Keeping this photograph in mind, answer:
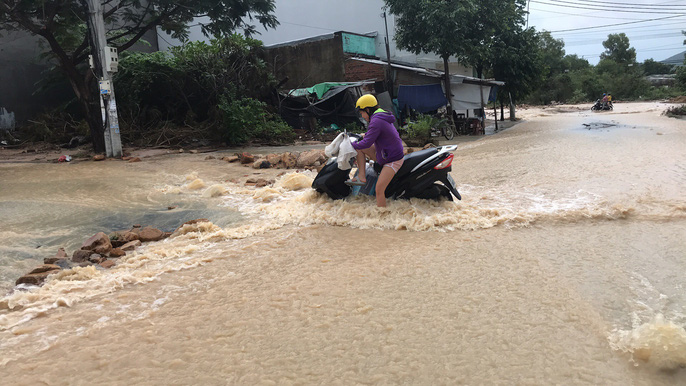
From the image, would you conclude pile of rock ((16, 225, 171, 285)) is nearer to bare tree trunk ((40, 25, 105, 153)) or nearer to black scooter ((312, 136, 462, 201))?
black scooter ((312, 136, 462, 201))

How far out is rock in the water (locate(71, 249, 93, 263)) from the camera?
503 centimetres

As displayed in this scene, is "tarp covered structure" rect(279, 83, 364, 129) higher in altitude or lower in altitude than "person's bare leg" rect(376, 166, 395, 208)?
higher

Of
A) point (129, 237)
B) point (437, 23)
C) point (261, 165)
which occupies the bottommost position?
point (129, 237)

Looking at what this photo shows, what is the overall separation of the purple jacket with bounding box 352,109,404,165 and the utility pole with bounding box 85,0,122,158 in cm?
1008

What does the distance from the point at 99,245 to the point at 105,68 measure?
388 inches

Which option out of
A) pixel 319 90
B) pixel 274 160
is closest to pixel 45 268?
pixel 274 160

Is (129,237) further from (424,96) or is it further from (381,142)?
(424,96)

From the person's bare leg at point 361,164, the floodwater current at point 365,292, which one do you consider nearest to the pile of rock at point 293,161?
the floodwater current at point 365,292

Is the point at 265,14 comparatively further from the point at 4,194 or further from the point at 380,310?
the point at 380,310

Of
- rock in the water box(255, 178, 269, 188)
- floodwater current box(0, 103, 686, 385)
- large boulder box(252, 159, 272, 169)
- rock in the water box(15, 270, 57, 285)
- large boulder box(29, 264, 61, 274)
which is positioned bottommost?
floodwater current box(0, 103, 686, 385)

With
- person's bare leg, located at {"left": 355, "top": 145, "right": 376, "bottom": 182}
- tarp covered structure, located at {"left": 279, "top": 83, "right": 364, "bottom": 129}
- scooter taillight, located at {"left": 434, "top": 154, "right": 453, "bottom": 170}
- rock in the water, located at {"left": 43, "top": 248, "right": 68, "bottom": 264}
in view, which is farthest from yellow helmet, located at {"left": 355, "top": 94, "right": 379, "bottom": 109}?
tarp covered structure, located at {"left": 279, "top": 83, "right": 364, "bottom": 129}

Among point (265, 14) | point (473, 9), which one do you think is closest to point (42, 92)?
point (265, 14)

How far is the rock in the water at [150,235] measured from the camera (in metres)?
5.81

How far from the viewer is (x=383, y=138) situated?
591 cm
